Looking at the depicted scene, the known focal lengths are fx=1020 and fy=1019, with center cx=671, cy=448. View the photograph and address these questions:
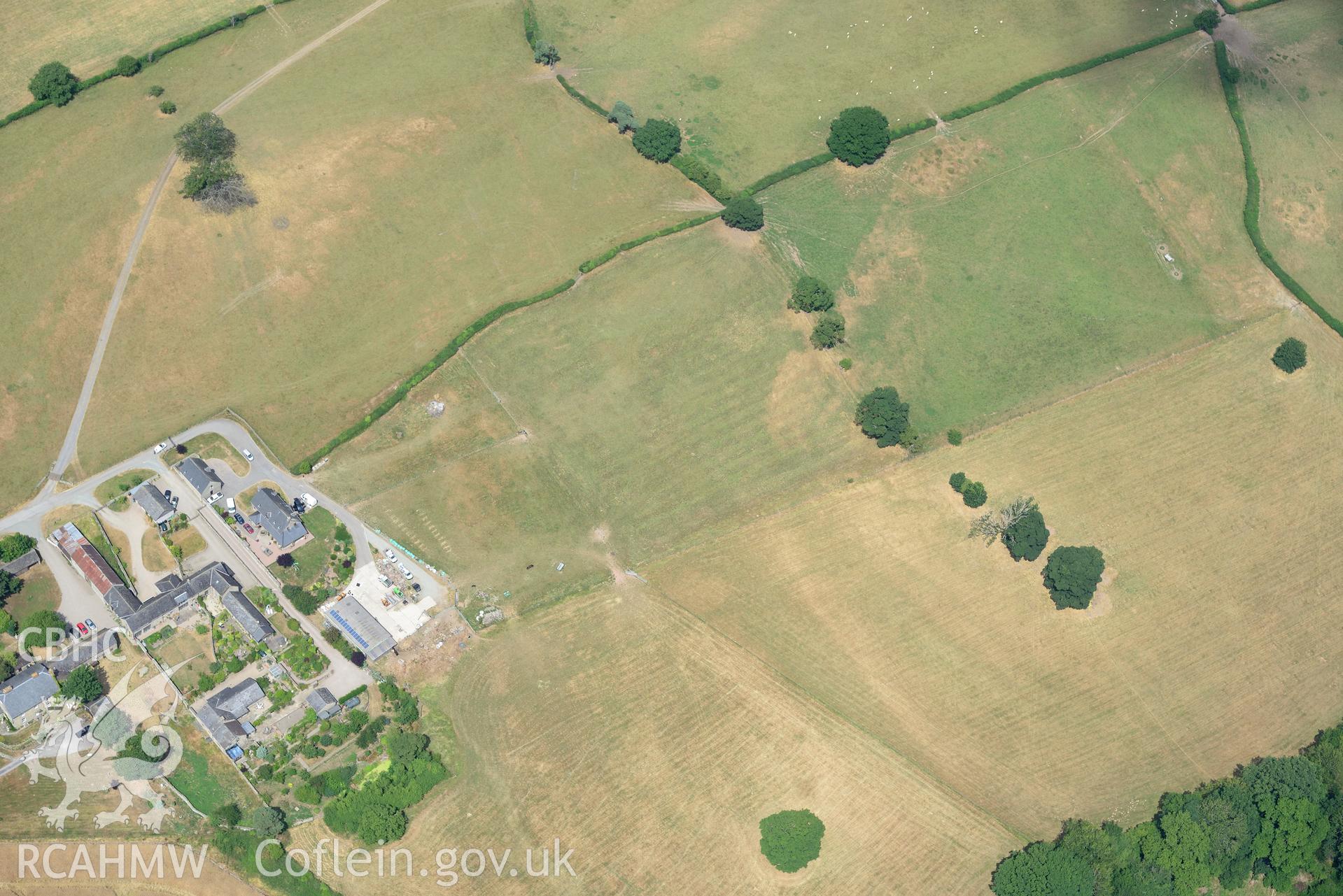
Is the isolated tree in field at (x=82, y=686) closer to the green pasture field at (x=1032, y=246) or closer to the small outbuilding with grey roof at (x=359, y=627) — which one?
the small outbuilding with grey roof at (x=359, y=627)

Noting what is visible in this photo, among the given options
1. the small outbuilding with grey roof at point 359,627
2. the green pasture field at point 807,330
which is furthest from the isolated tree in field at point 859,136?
the small outbuilding with grey roof at point 359,627

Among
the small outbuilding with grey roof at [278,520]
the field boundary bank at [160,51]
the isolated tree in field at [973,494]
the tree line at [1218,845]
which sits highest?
the field boundary bank at [160,51]

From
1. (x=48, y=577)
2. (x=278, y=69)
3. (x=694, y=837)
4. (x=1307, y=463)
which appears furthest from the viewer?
(x=278, y=69)

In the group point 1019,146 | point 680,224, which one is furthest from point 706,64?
point 1019,146

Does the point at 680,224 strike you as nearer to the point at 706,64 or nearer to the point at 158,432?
the point at 706,64

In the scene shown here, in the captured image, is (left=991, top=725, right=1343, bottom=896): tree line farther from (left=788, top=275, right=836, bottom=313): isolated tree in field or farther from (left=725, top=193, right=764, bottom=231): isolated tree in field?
(left=725, top=193, right=764, bottom=231): isolated tree in field

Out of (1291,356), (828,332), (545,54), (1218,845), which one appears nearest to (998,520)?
(828,332)

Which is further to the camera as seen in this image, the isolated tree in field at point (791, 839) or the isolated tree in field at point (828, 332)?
the isolated tree in field at point (828, 332)
